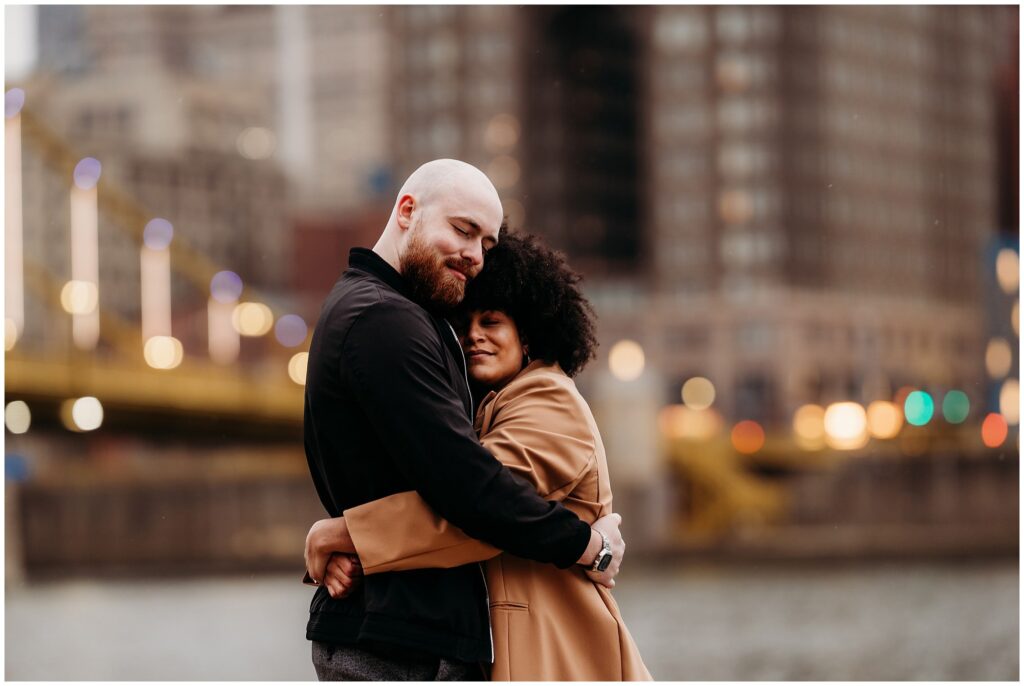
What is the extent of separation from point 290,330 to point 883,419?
125ft

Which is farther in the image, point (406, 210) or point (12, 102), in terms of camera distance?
point (12, 102)

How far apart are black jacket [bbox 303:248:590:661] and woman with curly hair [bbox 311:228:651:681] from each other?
5 centimetres

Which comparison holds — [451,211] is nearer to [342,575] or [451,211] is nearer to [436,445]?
[436,445]

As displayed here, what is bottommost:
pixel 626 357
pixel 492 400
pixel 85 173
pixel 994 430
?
pixel 994 430

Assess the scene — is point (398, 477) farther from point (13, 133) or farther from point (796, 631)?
point (13, 133)

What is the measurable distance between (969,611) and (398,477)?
104 feet

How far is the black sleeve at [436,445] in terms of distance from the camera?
3238mm

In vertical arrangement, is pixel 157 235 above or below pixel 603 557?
above

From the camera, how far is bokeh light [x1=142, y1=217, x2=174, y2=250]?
136 ft

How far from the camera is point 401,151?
327ft

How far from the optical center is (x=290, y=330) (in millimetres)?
52312

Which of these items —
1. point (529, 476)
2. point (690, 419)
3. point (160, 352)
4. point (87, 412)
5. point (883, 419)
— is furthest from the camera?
point (690, 419)

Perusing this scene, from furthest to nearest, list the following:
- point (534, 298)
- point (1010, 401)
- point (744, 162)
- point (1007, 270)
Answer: point (744, 162) < point (1007, 270) < point (1010, 401) < point (534, 298)

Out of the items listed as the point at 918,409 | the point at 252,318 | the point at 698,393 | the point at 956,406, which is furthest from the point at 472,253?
the point at 956,406
